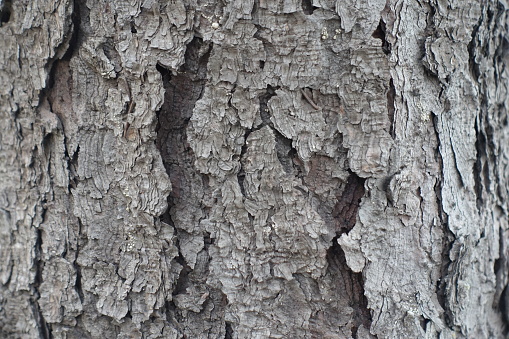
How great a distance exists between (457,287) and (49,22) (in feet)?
4.28

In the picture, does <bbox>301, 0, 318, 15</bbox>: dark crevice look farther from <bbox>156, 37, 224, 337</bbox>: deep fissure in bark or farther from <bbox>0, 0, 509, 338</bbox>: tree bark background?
<bbox>156, 37, 224, 337</bbox>: deep fissure in bark

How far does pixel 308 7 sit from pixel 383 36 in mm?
199

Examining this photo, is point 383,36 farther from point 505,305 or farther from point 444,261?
point 505,305

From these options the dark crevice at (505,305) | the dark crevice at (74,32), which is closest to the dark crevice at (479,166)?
the dark crevice at (505,305)

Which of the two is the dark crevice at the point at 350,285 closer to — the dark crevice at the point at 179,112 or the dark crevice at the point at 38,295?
the dark crevice at the point at 179,112

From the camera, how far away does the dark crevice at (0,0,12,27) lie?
122cm

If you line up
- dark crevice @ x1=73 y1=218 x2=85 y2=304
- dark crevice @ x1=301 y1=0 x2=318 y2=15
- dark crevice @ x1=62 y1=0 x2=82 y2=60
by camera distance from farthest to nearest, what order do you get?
dark crevice @ x1=73 y1=218 x2=85 y2=304 < dark crevice @ x1=62 y1=0 x2=82 y2=60 < dark crevice @ x1=301 y1=0 x2=318 y2=15

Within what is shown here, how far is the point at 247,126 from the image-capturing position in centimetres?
110

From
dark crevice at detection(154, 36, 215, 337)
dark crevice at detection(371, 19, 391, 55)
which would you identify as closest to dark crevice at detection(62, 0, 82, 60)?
dark crevice at detection(154, 36, 215, 337)

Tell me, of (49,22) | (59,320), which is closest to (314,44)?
(49,22)

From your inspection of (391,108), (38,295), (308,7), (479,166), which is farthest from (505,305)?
(38,295)

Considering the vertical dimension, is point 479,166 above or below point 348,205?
above

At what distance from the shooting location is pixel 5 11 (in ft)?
4.05

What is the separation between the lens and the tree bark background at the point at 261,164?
108 centimetres
